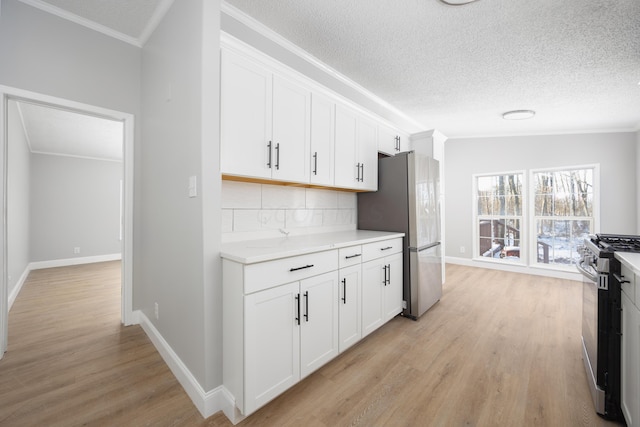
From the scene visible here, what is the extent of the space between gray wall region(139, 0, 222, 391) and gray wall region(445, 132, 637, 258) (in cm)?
526

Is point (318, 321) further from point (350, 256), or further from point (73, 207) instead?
point (73, 207)

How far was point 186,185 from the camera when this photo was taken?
1.73 meters

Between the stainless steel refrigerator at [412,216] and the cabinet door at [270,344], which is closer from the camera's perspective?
the cabinet door at [270,344]

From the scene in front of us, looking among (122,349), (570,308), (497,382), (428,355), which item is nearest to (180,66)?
(122,349)

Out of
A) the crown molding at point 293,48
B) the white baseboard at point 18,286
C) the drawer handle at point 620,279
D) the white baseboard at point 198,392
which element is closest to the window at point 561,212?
the crown molding at point 293,48

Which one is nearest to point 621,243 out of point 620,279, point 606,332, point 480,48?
point 620,279

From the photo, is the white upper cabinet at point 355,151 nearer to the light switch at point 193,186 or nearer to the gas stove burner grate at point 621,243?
the light switch at point 193,186

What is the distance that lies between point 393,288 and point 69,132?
5.42 meters

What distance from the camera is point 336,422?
4.94ft

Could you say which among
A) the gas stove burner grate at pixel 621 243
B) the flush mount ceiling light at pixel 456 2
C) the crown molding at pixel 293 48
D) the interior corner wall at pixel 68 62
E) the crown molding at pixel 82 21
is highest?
the crown molding at pixel 82 21

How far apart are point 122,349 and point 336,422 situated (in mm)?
1845

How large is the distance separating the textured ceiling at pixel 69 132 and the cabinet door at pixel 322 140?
8.02 ft

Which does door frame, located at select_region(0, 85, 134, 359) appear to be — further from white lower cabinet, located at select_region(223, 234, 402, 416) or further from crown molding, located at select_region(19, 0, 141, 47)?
white lower cabinet, located at select_region(223, 234, 402, 416)

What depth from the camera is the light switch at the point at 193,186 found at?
5.26 feet
